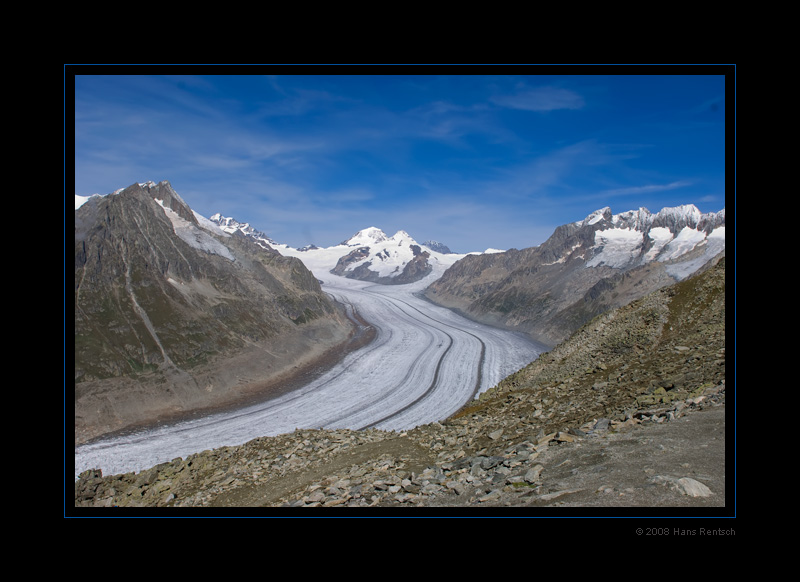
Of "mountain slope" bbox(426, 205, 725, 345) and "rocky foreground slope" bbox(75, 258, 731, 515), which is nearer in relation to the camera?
"rocky foreground slope" bbox(75, 258, 731, 515)

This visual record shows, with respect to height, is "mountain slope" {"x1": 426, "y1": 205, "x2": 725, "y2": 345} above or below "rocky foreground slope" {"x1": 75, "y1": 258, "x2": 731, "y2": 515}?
above

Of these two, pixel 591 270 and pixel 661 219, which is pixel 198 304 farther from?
pixel 661 219

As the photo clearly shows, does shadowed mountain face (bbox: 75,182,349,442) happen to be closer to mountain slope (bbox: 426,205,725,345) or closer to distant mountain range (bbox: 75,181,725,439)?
distant mountain range (bbox: 75,181,725,439)

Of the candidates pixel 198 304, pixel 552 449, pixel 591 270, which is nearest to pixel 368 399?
pixel 198 304

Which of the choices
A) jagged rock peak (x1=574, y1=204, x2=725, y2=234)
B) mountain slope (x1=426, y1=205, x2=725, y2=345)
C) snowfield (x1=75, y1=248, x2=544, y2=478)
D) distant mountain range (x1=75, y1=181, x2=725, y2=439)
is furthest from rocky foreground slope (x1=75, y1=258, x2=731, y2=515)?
jagged rock peak (x1=574, y1=204, x2=725, y2=234)

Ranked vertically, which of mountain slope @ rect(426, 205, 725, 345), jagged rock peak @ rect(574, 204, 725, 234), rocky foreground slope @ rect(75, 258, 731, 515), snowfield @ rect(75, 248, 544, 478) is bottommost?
snowfield @ rect(75, 248, 544, 478)

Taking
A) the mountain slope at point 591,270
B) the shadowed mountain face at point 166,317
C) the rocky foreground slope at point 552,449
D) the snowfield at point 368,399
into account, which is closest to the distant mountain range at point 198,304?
the shadowed mountain face at point 166,317

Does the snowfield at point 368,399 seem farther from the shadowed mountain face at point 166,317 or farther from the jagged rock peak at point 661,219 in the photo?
the jagged rock peak at point 661,219
